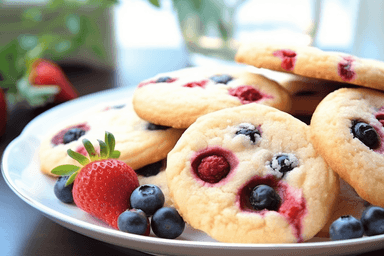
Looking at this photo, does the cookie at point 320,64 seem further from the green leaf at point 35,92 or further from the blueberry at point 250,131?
the green leaf at point 35,92

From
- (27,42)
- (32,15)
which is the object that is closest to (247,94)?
(27,42)

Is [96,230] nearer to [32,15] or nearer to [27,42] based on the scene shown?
[27,42]

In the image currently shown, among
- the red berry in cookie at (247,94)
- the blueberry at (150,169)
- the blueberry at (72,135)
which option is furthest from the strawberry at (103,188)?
the red berry in cookie at (247,94)

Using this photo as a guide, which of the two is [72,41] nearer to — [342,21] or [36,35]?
[36,35]

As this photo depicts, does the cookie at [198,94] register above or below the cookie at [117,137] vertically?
above

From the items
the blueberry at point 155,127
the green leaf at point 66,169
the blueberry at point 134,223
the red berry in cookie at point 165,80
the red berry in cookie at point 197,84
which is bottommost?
the blueberry at point 134,223

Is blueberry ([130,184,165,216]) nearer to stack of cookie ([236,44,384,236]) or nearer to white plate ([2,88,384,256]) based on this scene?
white plate ([2,88,384,256])
